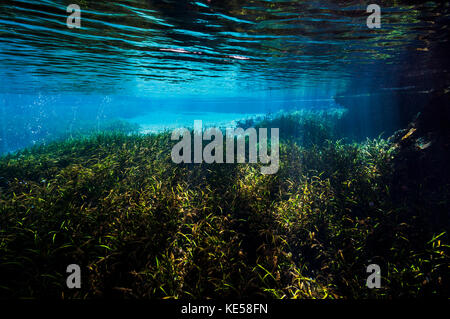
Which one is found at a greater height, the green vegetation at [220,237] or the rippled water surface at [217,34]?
the rippled water surface at [217,34]

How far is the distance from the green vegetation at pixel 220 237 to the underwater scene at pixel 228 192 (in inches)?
1.5

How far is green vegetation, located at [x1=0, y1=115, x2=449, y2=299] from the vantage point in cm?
360

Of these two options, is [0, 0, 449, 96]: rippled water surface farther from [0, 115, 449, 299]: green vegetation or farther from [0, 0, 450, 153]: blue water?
[0, 115, 449, 299]: green vegetation

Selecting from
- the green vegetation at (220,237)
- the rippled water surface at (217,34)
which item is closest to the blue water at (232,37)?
the rippled water surface at (217,34)

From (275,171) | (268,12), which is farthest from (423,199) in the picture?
(268,12)

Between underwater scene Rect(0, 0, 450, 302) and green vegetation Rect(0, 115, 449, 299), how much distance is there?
0.04 m

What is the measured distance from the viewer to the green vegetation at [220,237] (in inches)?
142

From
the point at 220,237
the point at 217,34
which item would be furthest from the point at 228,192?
the point at 217,34

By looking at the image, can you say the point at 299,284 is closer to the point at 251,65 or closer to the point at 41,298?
the point at 41,298

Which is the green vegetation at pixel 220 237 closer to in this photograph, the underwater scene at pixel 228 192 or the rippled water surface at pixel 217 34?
the underwater scene at pixel 228 192

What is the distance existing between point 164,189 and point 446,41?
1522 centimetres

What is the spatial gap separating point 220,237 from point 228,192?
2208mm

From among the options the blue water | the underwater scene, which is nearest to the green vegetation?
the underwater scene

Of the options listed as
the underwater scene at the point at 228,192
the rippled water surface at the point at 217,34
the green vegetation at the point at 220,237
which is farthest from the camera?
the rippled water surface at the point at 217,34
